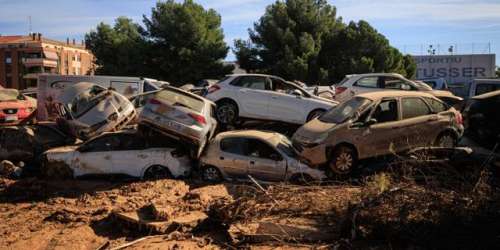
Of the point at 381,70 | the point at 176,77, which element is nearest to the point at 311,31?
the point at 381,70

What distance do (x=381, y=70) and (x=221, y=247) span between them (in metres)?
37.8

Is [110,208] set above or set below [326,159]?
below

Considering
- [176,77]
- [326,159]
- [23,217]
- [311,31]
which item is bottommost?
[23,217]

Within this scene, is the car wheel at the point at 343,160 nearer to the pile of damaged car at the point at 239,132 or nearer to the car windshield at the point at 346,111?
the pile of damaged car at the point at 239,132

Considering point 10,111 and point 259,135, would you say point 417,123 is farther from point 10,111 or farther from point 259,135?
point 10,111

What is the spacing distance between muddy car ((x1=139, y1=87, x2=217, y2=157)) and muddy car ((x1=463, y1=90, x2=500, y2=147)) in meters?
5.72

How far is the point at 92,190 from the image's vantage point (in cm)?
1232

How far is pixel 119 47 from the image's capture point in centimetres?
4372

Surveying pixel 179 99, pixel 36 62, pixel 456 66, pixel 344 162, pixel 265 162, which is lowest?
pixel 265 162

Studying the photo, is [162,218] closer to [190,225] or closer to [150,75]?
[190,225]

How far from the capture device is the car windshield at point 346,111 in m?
11.3

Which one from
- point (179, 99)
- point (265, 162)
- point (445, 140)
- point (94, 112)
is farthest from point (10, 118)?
point (445, 140)

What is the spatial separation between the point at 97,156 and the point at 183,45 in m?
28.9

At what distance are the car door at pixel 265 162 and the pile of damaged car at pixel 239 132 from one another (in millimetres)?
23
